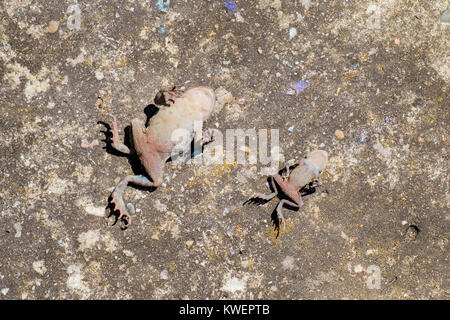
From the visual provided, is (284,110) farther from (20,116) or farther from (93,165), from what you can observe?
(20,116)

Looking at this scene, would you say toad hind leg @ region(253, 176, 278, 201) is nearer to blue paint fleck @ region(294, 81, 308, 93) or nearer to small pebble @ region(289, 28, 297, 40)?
blue paint fleck @ region(294, 81, 308, 93)

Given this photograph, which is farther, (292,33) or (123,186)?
(292,33)

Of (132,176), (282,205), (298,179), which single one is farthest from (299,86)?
(132,176)

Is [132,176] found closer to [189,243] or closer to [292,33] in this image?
[189,243]

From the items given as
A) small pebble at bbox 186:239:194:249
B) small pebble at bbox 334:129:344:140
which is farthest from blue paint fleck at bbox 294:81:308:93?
small pebble at bbox 186:239:194:249

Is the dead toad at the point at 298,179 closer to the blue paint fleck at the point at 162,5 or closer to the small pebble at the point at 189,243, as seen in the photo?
the small pebble at the point at 189,243

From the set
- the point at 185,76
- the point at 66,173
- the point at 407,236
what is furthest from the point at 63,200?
the point at 407,236
